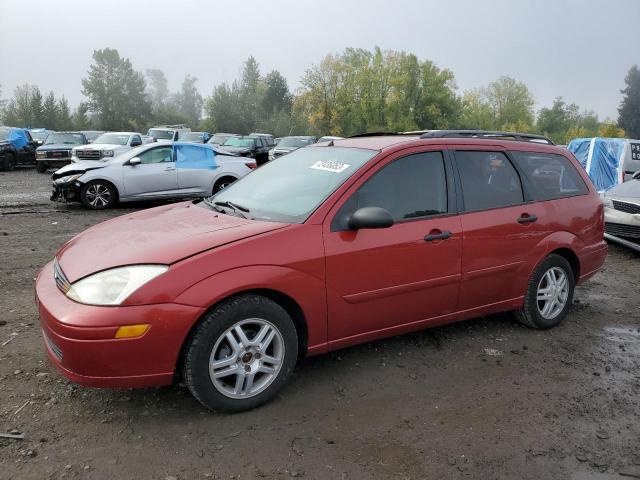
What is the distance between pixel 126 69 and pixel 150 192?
223 feet

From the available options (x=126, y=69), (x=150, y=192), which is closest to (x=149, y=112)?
(x=126, y=69)

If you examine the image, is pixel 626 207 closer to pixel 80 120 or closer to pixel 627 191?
pixel 627 191

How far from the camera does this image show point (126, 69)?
72438mm

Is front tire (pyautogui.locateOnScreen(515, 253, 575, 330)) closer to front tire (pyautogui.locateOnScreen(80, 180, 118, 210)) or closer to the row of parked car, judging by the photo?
front tire (pyautogui.locateOnScreen(80, 180, 118, 210))

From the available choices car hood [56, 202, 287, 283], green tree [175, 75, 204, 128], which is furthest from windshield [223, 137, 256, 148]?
green tree [175, 75, 204, 128]

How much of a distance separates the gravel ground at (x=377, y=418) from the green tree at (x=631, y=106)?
79817 mm

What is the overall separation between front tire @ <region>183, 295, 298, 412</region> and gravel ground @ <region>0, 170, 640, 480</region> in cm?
13

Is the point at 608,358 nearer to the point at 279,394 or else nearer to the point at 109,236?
the point at 279,394

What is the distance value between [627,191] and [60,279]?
9474mm

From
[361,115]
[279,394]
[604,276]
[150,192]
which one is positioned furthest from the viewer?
[361,115]

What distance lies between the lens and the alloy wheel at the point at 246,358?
3084 millimetres

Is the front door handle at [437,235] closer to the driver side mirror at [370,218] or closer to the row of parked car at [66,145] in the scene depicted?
the driver side mirror at [370,218]

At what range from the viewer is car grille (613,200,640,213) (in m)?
8.70

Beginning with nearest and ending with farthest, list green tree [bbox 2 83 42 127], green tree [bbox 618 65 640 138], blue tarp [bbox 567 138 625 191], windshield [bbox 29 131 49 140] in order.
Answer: blue tarp [bbox 567 138 625 191] < windshield [bbox 29 131 49 140] < green tree [bbox 2 83 42 127] < green tree [bbox 618 65 640 138]
